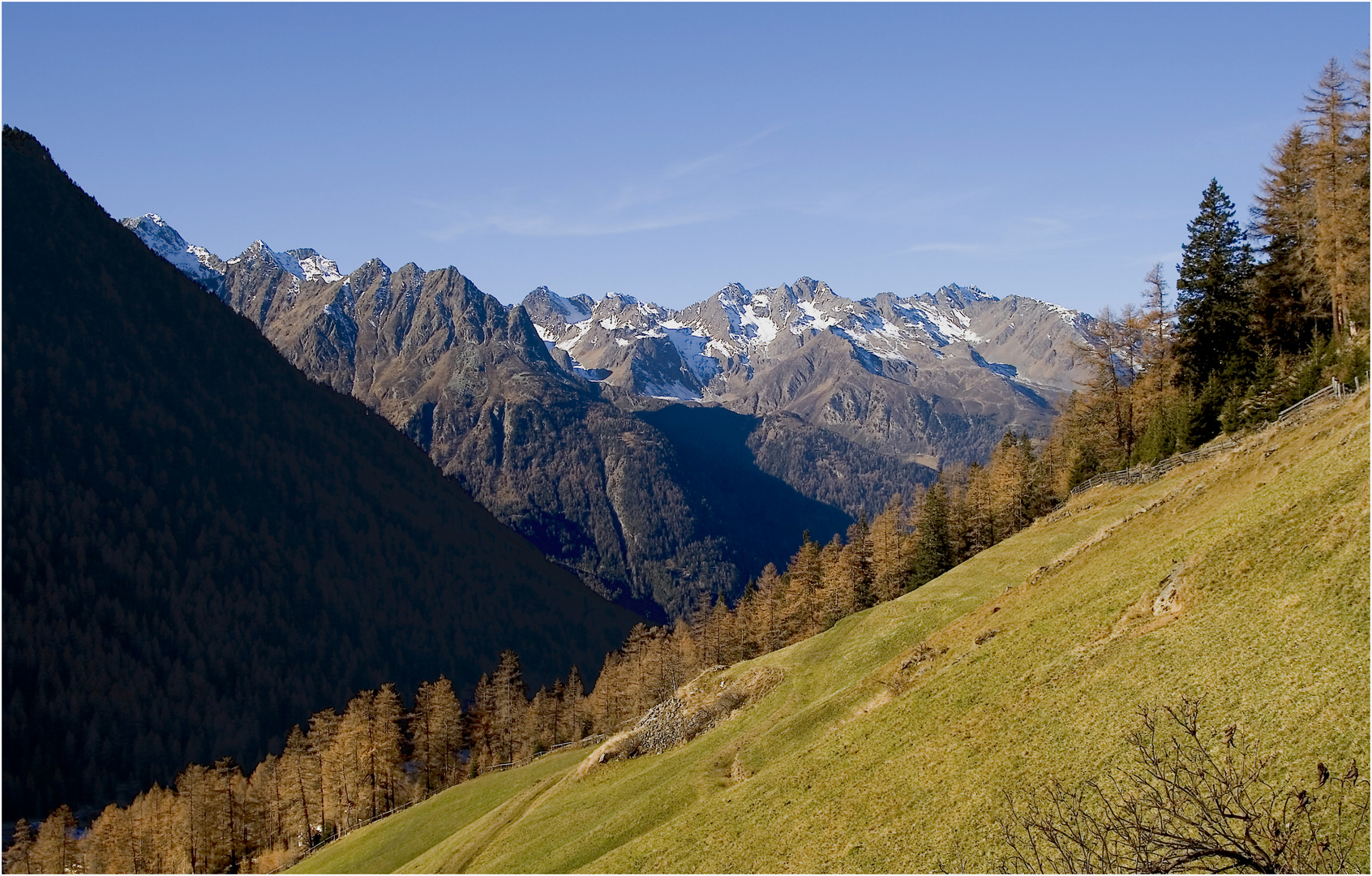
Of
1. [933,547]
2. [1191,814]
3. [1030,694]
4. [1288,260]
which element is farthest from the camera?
[933,547]

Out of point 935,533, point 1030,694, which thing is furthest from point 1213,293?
point 1030,694

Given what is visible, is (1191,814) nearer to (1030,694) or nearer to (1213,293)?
(1030,694)

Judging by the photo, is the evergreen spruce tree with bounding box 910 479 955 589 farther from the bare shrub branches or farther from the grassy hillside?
the bare shrub branches

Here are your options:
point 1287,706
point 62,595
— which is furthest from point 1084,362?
point 62,595

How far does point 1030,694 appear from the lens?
3238 centimetres

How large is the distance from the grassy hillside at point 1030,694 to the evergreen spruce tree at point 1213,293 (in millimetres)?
24881

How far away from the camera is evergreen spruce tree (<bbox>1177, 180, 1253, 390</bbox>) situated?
73.5m

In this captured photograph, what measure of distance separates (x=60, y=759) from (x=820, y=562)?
15306 centimetres

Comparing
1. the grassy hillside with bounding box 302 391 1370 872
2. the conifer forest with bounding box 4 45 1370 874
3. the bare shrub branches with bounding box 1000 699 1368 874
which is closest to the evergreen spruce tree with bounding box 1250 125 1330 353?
the conifer forest with bounding box 4 45 1370 874

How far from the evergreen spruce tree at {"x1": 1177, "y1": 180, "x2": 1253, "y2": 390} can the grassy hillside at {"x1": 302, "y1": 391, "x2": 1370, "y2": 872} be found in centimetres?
2488

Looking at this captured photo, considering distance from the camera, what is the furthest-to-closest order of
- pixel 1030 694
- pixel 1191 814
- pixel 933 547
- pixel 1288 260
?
pixel 933 547 < pixel 1288 260 < pixel 1030 694 < pixel 1191 814

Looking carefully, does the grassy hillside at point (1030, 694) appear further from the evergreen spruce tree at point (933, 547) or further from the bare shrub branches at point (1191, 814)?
the evergreen spruce tree at point (933, 547)

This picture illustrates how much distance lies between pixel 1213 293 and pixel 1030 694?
188 ft

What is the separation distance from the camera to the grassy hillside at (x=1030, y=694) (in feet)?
83.9
